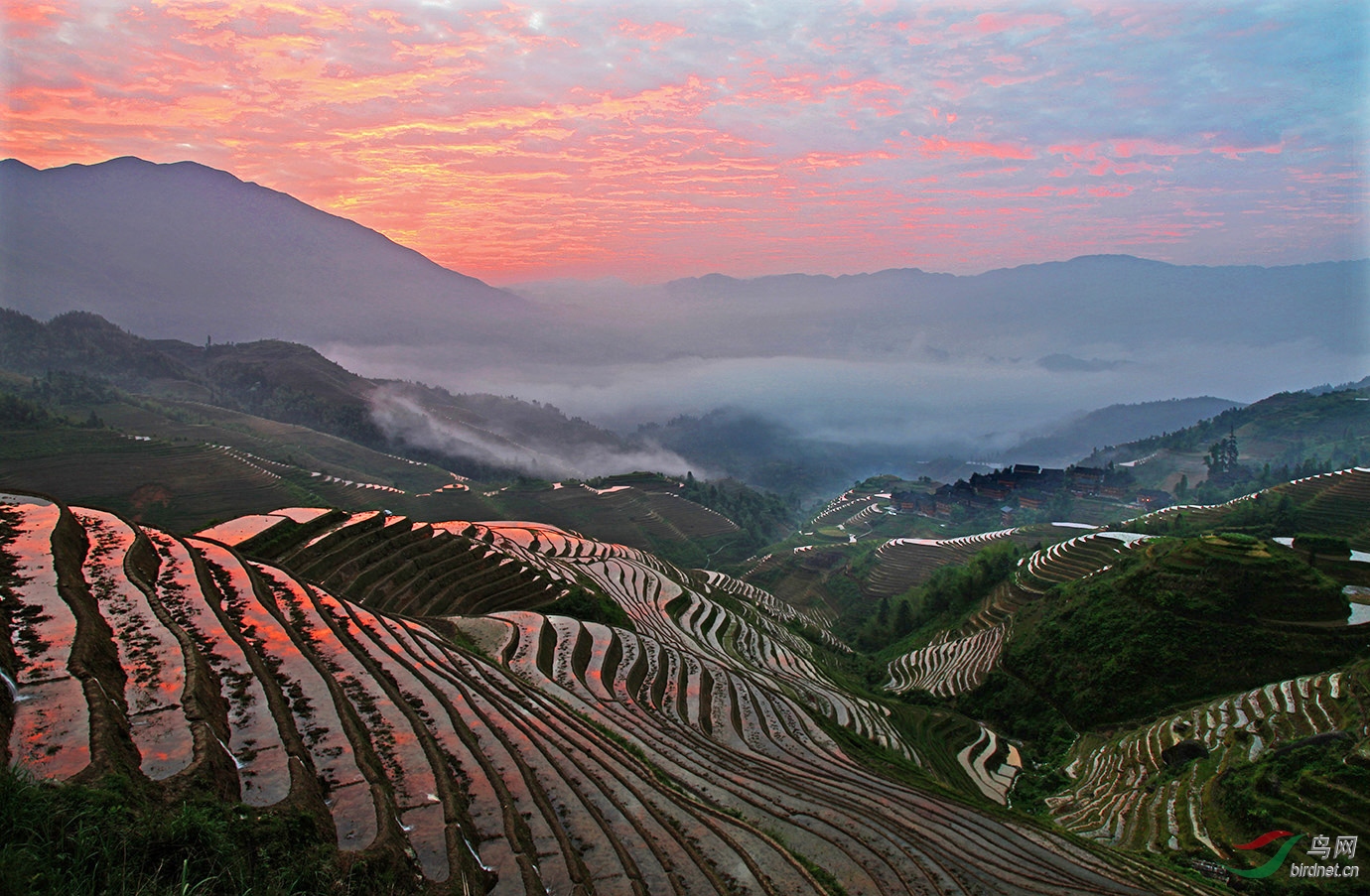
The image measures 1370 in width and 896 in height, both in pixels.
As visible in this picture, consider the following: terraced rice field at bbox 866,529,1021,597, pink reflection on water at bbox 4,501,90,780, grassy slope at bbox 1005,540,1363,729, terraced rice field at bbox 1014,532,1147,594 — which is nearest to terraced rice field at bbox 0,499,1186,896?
pink reflection on water at bbox 4,501,90,780

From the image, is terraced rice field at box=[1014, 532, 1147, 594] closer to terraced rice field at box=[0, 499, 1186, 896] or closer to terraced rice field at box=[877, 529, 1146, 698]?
terraced rice field at box=[877, 529, 1146, 698]

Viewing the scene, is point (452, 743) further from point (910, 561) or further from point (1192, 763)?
point (910, 561)

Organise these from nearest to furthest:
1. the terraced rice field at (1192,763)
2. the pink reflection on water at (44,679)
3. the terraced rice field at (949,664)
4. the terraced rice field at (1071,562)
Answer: the pink reflection on water at (44,679), the terraced rice field at (1192,763), the terraced rice field at (949,664), the terraced rice field at (1071,562)

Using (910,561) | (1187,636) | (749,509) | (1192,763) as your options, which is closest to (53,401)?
(749,509)

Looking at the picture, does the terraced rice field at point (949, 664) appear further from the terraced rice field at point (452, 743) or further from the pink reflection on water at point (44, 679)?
the pink reflection on water at point (44, 679)

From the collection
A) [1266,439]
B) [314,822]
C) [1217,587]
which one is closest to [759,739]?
[314,822]

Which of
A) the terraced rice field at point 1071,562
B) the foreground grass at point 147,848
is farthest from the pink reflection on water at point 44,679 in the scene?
the terraced rice field at point 1071,562

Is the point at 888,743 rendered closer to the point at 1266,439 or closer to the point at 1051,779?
the point at 1051,779
